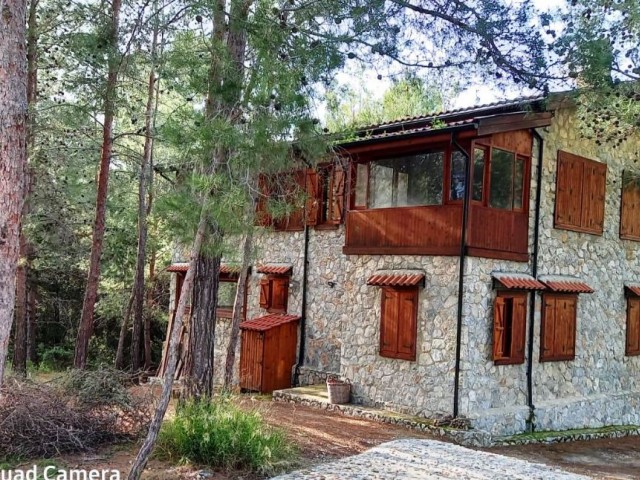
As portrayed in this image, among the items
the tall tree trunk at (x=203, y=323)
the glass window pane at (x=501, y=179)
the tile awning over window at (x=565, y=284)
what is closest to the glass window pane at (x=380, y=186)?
the glass window pane at (x=501, y=179)

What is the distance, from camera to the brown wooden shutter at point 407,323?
11.1m

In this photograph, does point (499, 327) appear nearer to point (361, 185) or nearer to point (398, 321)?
point (398, 321)

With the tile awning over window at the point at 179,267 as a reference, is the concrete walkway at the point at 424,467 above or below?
below

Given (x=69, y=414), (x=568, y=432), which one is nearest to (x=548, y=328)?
(x=568, y=432)

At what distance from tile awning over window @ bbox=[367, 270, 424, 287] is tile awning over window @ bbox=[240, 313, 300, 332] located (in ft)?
8.97

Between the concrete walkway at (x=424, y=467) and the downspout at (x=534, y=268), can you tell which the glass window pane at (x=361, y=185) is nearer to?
the downspout at (x=534, y=268)

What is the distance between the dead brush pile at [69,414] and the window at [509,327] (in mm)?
6060

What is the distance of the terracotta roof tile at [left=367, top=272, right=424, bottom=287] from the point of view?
10.9 meters

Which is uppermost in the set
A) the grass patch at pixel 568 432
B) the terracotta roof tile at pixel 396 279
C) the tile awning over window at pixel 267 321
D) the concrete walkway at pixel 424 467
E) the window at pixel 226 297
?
the terracotta roof tile at pixel 396 279

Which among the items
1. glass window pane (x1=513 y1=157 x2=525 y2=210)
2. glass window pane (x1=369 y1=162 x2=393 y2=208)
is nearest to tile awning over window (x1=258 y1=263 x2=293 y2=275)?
glass window pane (x1=369 y1=162 x2=393 y2=208)

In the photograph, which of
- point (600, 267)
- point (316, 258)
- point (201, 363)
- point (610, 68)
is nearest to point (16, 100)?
point (201, 363)

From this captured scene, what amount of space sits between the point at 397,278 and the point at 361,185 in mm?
2133

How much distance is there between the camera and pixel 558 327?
12.2 metres

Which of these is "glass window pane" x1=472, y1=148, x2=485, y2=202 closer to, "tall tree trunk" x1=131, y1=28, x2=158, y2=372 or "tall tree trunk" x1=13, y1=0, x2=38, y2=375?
"tall tree trunk" x1=131, y1=28, x2=158, y2=372
